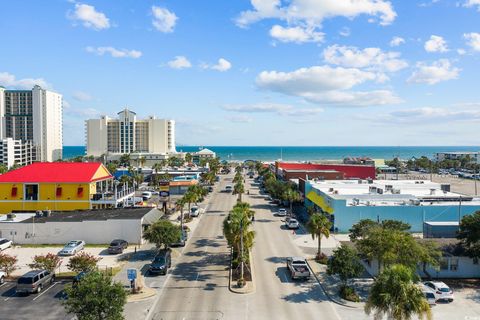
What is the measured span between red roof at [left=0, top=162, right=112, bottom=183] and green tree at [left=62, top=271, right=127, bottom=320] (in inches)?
1648

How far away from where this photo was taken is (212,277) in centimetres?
3653

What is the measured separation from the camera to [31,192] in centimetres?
6225

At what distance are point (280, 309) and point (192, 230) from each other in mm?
29862

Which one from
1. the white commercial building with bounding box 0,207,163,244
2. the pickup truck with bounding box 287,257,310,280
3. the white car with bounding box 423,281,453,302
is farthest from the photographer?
the white commercial building with bounding box 0,207,163,244

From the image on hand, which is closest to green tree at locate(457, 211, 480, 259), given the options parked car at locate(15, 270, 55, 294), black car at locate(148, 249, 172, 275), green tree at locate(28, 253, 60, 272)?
black car at locate(148, 249, 172, 275)

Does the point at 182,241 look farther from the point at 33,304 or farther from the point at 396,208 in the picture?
the point at 396,208

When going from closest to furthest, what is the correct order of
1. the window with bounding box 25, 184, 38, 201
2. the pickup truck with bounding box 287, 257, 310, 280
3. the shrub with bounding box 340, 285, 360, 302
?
the shrub with bounding box 340, 285, 360, 302, the pickup truck with bounding box 287, 257, 310, 280, the window with bounding box 25, 184, 38, 201

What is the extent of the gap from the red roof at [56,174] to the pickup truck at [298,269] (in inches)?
1449

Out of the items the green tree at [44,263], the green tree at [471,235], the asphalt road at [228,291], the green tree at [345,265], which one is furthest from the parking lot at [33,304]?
the green tree at [471,235]

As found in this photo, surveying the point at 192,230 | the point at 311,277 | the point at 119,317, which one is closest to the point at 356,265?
the point at 311,277

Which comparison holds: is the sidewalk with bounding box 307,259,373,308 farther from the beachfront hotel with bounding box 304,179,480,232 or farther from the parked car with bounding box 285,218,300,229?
the parked car with bounding box 285,218,300,229

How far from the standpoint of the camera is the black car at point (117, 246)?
44.6 metres

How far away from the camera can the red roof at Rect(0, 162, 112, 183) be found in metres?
62.0

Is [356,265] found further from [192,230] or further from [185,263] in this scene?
[192,230]
